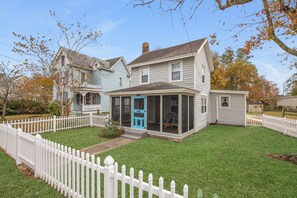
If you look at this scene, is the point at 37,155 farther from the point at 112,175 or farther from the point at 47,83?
the point at 47,83

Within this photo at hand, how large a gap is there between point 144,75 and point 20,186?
10.7m

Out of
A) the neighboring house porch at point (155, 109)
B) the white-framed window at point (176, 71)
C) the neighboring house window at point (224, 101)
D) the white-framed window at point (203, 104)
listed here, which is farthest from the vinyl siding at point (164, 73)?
the neighboring house window at point (224, 101)

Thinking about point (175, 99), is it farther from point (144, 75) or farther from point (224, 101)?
point (224, 101)

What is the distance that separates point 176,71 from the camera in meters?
11.5

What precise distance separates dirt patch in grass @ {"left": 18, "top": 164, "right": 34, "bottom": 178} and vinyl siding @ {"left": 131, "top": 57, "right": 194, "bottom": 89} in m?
9.15

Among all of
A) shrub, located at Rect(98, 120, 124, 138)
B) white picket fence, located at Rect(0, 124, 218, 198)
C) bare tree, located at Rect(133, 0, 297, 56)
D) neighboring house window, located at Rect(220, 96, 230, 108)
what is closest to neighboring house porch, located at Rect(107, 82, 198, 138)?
shrub, located at Rect(98, 120, 124, 138)

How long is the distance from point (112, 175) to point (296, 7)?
6.62 m

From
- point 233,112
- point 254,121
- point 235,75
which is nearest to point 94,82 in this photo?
→ point 233,112

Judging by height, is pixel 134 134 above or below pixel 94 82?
below

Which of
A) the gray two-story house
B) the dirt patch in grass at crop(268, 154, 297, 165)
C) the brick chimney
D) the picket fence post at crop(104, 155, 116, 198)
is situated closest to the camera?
the picket fence post at crop(104, 155, 116, 198)

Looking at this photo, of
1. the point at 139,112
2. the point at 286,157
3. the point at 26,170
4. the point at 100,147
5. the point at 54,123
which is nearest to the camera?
the point at 26,170

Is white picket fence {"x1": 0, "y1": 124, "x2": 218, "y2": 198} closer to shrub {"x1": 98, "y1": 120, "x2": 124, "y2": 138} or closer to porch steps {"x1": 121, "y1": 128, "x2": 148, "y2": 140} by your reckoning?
shrub {"x1": 98, "y1": 120, "x2": 124, "y2": 138}

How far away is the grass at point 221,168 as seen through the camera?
3631 millimetres

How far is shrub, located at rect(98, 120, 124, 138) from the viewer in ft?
29.9
